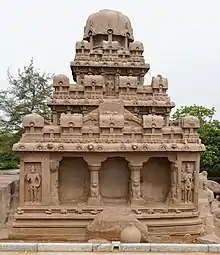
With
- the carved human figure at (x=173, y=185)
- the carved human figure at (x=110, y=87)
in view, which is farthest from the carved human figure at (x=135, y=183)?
the carved human figure at (x=110, y=87)

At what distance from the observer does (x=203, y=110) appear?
37375 mm

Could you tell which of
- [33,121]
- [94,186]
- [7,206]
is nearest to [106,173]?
[94,186]

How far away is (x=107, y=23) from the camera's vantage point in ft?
63.1

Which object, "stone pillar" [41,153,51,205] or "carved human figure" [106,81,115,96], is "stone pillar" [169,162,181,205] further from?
"carved human figure" [106,81,115,96]

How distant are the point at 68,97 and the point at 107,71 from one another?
295 centimetres

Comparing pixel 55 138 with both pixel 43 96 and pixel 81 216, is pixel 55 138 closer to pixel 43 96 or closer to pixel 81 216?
pixel 81 216

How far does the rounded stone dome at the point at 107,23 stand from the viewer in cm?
1919

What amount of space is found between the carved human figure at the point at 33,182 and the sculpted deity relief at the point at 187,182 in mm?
6058

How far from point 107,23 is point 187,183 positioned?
33.2 feet

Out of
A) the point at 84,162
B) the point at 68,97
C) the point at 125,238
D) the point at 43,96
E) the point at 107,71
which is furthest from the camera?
the point at 43,96

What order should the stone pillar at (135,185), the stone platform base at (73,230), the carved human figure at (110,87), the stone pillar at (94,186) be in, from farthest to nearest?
the carved human figure at (110,87) → the stone pillar at (135,185) → the stone pillar at (94,186) → the stone platform base at (73,230)

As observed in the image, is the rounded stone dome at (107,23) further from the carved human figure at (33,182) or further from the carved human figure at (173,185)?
the carved human figure at (33,182)

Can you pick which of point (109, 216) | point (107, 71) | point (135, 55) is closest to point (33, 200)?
point (109, 216)

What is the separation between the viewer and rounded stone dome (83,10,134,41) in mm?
19188
